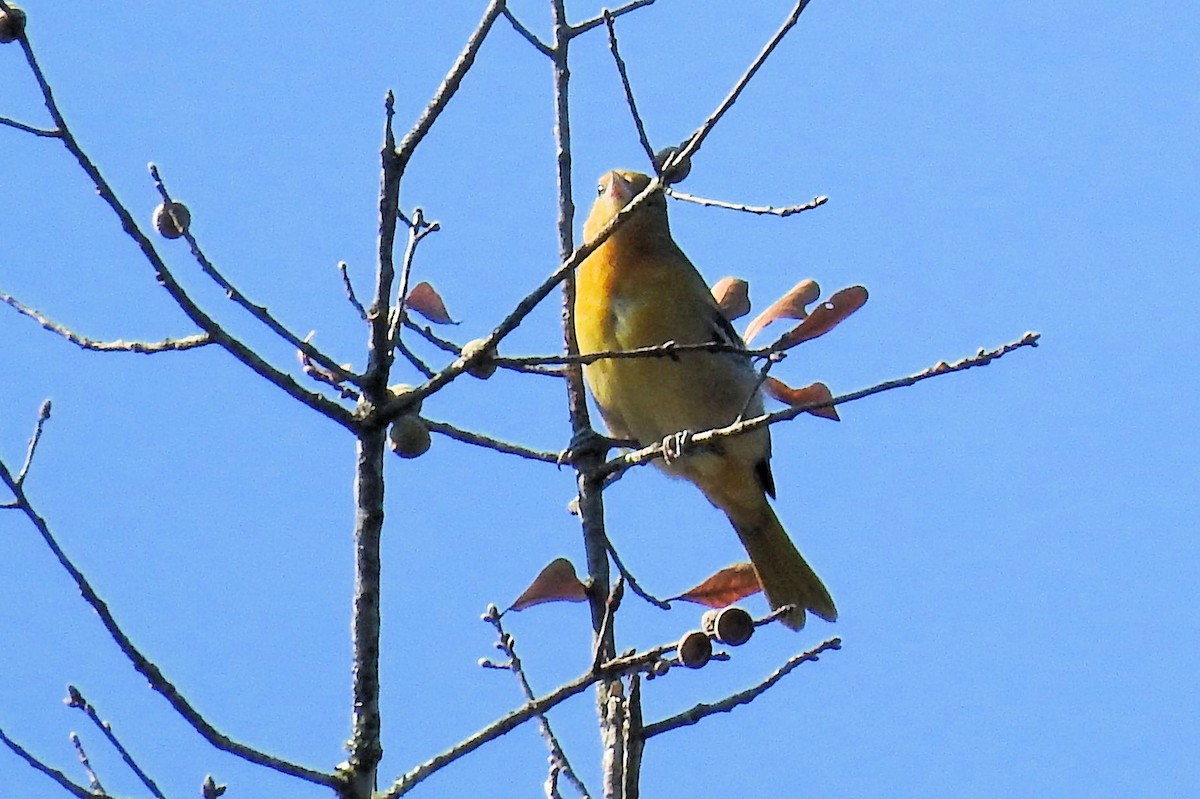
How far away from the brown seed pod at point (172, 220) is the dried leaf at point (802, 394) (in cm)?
125

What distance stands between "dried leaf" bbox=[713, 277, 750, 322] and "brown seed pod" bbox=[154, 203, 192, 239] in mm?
1873

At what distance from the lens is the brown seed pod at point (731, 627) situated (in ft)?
7.42

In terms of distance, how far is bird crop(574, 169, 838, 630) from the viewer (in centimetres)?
467

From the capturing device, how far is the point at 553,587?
3098 millimetres

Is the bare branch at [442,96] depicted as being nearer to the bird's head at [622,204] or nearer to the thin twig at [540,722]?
the thin twig at [540,722]

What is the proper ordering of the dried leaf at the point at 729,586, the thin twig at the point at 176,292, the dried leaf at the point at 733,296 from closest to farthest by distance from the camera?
1. the thin twig at the point at 176,292
2. the dried leaf at the point at 729,586
3. the dried leaf at the point at 733,296

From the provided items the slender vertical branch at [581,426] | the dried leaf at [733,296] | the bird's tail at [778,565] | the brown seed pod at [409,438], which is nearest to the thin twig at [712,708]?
the slender vertical branch at [581,426]

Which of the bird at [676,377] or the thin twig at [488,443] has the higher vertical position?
the bird at [676,377]

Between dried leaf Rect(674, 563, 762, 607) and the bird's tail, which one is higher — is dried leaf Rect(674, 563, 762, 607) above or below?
below

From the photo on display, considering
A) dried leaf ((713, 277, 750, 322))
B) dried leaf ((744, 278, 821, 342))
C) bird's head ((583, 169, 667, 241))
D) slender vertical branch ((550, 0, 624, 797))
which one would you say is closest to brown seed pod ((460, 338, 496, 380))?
slender vertical branch ((550, 0, 624, 797))

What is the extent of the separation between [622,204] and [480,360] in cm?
274

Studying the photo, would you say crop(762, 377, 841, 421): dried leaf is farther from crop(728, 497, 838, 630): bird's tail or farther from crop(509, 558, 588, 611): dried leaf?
crop(728, 497, 838, 630): bird's tail

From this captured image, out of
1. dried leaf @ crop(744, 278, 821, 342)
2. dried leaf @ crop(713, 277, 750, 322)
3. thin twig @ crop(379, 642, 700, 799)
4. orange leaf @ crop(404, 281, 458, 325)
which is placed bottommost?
thin twig @ crop(379, 642, 700, 799)

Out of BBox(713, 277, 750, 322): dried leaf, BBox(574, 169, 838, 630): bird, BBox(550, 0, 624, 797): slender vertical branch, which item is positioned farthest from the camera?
BBox(574, 169, 838, 630): bird
